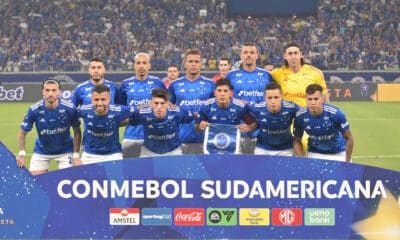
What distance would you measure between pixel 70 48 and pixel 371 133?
2415cm

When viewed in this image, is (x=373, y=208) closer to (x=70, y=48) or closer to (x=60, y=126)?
(x=60, y=126)

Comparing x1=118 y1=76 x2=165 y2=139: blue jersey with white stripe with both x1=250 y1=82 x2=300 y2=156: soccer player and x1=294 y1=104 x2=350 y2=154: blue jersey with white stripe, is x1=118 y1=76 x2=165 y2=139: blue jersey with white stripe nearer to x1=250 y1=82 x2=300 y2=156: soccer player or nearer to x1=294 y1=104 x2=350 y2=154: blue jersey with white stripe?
x1=250 y1=82 x2=300 y2=156: soccer player

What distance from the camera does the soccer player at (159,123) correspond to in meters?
8.46

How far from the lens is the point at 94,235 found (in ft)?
23.3

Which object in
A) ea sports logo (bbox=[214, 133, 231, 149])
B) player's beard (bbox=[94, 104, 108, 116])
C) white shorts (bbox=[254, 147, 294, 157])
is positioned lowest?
white shorts (bbox=[254, 147, 294, 157])

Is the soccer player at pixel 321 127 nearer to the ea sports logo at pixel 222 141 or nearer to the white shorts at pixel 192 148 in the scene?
the ea sports logo at pixel 222 141

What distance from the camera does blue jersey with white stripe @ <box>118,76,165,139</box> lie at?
998 centimetres

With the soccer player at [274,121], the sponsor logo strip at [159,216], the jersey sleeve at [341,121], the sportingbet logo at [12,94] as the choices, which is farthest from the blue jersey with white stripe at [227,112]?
the sportingbet logo at [12,94]

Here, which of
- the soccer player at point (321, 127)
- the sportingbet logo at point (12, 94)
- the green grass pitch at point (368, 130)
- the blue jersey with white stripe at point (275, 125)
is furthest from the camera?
the sportingbet logo at point (12, 94)

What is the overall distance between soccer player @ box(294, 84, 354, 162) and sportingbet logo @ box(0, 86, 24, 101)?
23866mm

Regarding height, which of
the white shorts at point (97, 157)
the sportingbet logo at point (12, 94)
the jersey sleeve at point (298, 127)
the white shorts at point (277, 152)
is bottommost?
the sportingbet logo at point (12, 94)

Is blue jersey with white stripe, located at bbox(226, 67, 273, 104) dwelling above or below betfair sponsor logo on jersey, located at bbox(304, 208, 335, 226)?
above

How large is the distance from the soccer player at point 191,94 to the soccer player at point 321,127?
1.72 meters

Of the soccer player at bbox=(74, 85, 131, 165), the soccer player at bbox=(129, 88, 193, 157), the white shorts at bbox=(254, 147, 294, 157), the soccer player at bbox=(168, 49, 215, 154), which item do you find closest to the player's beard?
the soccer player at bbox=(74, 85, 131, 165)
